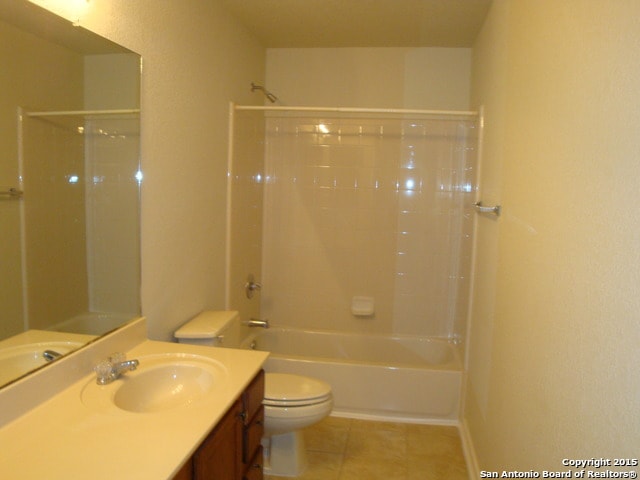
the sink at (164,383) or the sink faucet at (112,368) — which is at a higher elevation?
the sink faucet at (112,368)

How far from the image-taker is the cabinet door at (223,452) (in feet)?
3.76

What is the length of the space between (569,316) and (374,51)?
2.69 m

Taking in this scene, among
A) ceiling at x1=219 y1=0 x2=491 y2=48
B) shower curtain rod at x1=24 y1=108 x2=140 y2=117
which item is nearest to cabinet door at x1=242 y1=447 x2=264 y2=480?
shower curtain rod at x1=24 y1=108 x2=140 y2=117

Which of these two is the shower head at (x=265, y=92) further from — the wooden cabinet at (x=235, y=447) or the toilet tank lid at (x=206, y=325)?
the wooden cabinet at (x=235, y=447)

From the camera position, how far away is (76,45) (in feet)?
Result: 4.67

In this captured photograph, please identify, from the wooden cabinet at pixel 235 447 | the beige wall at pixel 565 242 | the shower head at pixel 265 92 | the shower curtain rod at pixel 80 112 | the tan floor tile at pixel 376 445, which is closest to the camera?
the beige wall at pixel 565 242

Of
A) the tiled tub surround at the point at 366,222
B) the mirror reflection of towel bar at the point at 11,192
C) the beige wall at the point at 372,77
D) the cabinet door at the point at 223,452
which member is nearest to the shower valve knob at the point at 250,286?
the tiled tub surround at the point at 366,222

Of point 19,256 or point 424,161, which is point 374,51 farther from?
point 19,256

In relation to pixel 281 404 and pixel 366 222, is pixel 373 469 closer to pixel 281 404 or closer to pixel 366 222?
pixel 281 404

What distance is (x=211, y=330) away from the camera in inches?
82.1

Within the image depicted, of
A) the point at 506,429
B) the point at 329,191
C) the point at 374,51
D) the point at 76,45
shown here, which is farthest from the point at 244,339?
the point at 374,51

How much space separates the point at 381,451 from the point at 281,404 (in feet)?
2.51

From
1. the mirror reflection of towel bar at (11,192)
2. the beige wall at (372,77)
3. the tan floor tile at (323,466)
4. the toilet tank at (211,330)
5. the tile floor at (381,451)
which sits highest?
the beige wall at (372,77)

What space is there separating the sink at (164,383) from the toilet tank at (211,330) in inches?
15.5
